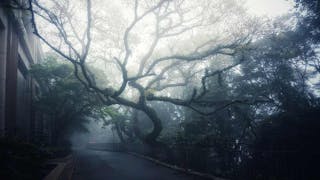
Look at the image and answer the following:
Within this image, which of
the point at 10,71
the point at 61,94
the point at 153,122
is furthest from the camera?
the point at 61,94

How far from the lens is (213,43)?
74.8ft

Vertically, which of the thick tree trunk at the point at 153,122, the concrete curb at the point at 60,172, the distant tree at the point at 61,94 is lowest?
the concrete curb at the point at 60,172

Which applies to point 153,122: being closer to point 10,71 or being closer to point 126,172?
point 126,172

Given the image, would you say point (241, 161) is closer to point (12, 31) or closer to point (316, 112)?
point (316, 112)

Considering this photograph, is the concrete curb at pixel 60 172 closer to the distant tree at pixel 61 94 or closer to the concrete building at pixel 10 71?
the concrete building at pixel 10 71

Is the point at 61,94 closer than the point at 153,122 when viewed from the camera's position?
No

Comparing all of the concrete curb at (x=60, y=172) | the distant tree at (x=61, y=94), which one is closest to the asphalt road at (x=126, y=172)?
the concrete curb at (x=60, y=172)

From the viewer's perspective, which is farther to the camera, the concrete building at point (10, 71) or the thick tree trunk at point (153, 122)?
the thick tree trunk at point (153, 122)

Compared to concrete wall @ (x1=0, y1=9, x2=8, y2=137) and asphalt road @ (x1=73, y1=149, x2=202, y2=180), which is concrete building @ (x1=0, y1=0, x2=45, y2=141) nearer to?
concrete wall @ (x1=0, y1=9, x2=8, y2=137)

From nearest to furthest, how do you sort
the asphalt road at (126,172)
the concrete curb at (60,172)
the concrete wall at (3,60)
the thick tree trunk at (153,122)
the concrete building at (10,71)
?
the concrete curb at (60,172) < the asphalt road at (126,172) < the concrete wall at (3,60) < the concrete building at (10,71) < the thick tree trunk at (153,122)

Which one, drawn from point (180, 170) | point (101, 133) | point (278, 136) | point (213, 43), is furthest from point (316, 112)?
point (101, 133)

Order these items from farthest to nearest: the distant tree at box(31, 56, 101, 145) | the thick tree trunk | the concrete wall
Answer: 1. the distant tree at box(31, 56, 101, 145)
2. the thick tree trunk
3. the concrete wall

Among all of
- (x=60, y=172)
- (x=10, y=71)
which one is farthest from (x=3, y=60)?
(x=60, y=172)

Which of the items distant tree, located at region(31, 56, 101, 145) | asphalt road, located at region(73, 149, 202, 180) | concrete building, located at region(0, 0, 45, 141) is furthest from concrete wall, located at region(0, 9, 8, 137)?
distant tree, located at region(31, 56, 101, 145)
